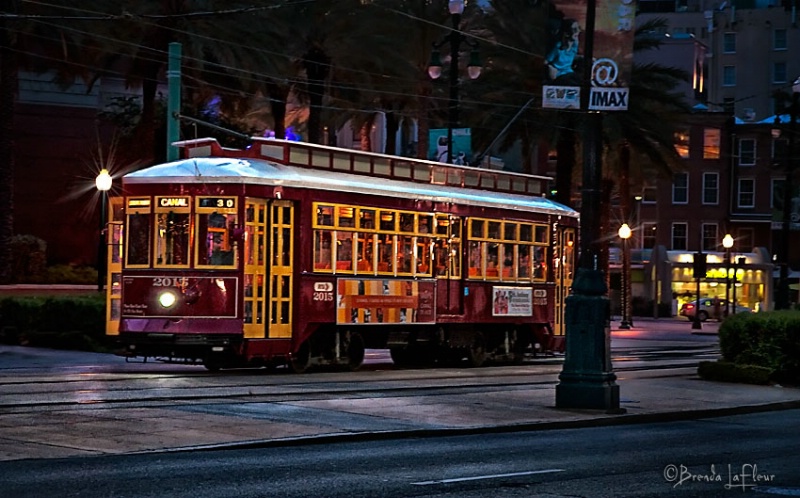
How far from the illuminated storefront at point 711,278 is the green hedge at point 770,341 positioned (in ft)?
195

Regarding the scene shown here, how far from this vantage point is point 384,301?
26531mm

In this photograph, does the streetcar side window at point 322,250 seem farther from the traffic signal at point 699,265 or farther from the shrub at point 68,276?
the traffic signal at point 699,265

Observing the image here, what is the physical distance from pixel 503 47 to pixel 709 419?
29225mm

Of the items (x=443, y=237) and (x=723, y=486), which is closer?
(x=723, y=486)

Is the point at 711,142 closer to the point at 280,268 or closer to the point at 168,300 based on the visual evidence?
the point at 280,268

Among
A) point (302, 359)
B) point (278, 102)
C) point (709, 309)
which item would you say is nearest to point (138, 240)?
point (302, 359)

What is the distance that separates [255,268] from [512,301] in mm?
8141

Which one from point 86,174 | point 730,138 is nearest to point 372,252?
point 86,174

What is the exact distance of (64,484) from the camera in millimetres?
10953

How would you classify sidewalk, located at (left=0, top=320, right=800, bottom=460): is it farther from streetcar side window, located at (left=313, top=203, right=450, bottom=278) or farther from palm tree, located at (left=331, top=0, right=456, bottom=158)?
palm tree, located at (left=331, top=0, right=456, bottom=158)

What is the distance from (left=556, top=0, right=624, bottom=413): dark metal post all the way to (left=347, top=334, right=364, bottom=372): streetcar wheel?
7467 millimetres

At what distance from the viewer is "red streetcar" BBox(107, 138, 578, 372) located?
2369cm

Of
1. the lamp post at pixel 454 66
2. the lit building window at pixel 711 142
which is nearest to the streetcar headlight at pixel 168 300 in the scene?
the lamp post at pixel 454 66

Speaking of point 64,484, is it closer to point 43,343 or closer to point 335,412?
point 335,412
